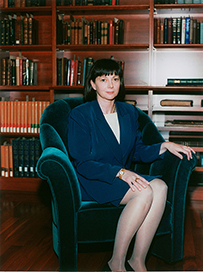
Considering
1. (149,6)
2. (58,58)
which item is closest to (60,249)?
(58,58)

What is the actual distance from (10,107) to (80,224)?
195 cm

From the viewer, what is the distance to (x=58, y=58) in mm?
3162

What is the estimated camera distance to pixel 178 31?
2.93 meters

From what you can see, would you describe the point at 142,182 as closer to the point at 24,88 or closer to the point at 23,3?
the point at 24,88

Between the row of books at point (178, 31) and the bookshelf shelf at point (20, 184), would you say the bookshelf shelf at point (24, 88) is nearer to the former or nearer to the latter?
the bookshelf shelf at point (20, 184)

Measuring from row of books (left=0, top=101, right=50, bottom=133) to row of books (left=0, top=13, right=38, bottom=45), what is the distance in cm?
62

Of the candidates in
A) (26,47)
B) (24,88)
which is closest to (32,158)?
(24,88)

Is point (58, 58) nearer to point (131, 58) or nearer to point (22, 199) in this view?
point (131, 58)

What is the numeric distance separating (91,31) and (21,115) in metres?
1.10

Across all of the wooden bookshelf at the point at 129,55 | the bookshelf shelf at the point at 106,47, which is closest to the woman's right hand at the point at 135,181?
the wooden bookshelf at the point at 129,55

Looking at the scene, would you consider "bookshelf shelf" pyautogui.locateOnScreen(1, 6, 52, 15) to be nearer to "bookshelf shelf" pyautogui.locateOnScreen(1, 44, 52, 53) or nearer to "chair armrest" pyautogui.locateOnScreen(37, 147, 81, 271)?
"bookshelf shelf" pyautogui.locateOnScreen(1, 44, 52, 53)

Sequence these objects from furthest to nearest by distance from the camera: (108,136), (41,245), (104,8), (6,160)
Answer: (6,160) → (104,8) → (41,245) → (108,136)

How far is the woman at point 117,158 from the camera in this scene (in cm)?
152

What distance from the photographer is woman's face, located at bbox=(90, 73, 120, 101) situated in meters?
1.83
